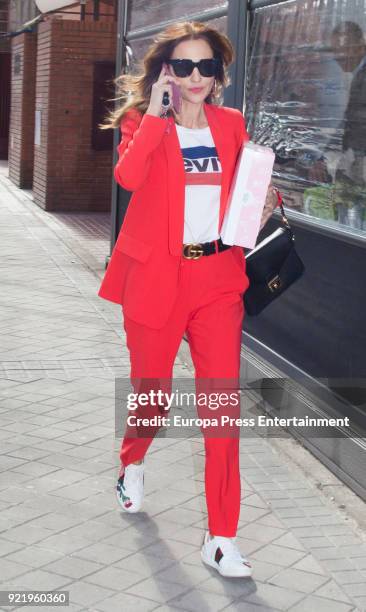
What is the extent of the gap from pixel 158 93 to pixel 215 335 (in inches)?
34.9

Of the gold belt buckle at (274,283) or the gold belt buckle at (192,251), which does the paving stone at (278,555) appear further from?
the gold belt buckle at (192,251)

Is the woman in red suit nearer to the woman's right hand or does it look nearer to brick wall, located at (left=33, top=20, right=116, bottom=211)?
the woman's right hand

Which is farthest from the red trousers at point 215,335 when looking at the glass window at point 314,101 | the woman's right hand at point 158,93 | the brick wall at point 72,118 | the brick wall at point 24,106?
the brick wall at point 24,106

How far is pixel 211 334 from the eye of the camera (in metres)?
3.84

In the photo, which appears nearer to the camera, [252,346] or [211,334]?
[211,334]

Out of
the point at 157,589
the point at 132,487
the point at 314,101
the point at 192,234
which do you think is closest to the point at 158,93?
the point at 192,234

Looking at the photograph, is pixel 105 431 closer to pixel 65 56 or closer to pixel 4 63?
pixel 65 56

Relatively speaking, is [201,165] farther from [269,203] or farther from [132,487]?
[132,487]

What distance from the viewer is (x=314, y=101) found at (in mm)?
5664

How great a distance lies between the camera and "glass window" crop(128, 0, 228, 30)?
25.5ft

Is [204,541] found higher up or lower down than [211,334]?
lower down

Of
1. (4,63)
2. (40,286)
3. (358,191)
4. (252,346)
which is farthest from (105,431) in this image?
(4,63)

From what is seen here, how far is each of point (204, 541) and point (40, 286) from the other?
6.26 m

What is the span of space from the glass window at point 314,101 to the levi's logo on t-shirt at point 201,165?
1.40m
